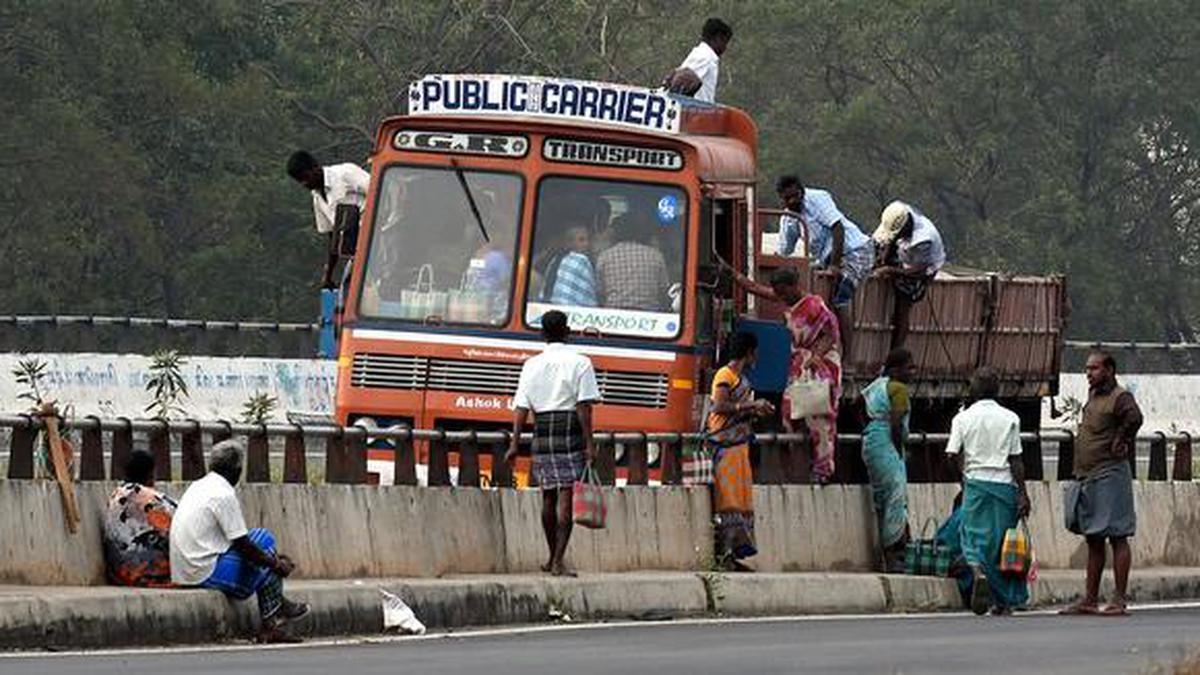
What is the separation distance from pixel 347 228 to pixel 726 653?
7939 millimetres

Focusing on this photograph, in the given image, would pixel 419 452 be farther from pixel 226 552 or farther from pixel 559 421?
pixel 226 552

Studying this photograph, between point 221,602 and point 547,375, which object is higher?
point 547,375

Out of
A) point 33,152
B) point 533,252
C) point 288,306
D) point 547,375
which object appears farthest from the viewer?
point 288,306

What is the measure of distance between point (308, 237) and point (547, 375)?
3898 cm

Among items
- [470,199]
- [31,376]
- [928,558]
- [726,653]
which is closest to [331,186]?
[470,199]

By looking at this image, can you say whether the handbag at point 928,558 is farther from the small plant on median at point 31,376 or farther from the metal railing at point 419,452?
the small plant on median at point 31,376

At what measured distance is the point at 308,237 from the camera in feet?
192

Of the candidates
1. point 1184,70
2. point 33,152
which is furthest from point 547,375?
point 1184,70

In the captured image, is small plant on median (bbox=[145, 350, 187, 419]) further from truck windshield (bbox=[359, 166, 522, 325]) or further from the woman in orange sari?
the woman in orange sari

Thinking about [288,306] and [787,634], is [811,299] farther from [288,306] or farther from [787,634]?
[288,306]

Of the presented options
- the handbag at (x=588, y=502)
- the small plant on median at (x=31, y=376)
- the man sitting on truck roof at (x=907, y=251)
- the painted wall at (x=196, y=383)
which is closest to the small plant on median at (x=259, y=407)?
the painted wall at (x=196, y=383)

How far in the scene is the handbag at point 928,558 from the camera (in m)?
22.6

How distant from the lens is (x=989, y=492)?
21.9m

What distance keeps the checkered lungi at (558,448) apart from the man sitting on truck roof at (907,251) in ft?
23.4
